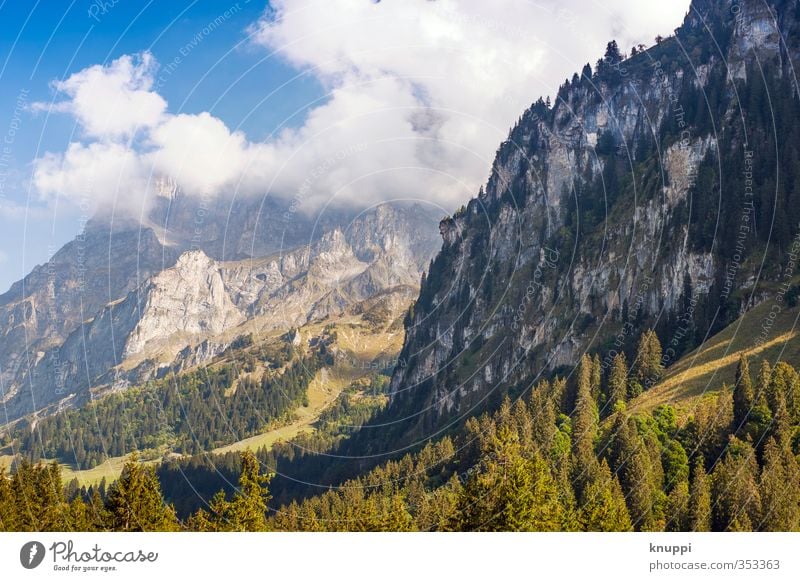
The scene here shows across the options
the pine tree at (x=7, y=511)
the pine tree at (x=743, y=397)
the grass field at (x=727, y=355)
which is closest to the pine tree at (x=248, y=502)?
the pine tree at (x=7, y=511)

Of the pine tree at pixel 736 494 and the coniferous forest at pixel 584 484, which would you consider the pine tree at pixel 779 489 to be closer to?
the coniferous forest at pixel 584 484

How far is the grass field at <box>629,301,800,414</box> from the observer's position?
112375 mm

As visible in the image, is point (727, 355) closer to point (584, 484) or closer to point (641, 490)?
point (584, 484)

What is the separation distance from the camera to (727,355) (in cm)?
12300

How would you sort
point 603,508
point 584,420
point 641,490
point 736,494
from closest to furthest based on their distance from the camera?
point 603,508 < point 736,494 < point 641,490 < point 584,420

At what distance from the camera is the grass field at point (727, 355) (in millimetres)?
112375
